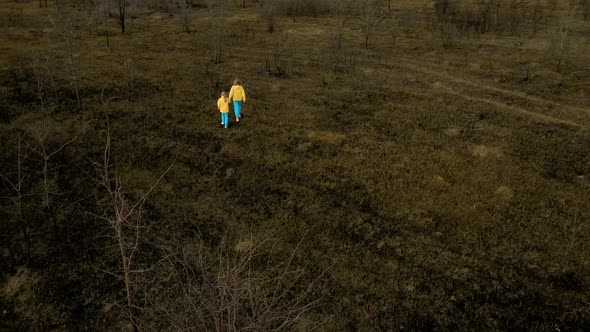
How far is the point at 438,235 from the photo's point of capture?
32.6 feet

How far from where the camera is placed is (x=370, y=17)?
30.9 metres

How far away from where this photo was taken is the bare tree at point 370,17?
2955cm

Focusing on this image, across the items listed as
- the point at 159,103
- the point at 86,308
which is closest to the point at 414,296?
the point at 86,308

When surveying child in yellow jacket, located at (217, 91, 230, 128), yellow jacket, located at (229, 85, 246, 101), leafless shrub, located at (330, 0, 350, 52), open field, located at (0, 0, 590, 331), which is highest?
leafless shrub, located at (330, 0, 350, 52)

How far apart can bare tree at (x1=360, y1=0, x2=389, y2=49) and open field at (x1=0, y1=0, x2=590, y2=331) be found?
610 cm

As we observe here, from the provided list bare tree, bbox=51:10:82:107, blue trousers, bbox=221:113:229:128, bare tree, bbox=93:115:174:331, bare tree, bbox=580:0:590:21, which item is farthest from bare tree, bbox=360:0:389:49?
bare tree, bbox=93:115:174:331

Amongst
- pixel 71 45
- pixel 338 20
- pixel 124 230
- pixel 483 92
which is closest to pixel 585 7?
pixel 338 20

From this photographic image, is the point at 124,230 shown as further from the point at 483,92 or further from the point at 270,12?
the point at 270,12

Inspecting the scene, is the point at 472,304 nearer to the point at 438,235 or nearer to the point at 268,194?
the point at 438,235

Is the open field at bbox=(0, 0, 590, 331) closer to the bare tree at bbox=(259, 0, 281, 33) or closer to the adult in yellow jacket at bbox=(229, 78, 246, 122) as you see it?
the adult in yellow jacket at bbox=(229, 78, 246, 122)

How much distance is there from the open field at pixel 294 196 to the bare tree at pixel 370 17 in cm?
610

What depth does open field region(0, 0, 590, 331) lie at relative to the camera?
775 cm

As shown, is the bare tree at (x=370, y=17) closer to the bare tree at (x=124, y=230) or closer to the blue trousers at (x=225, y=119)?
the blue trousers at (x=225, y=119)

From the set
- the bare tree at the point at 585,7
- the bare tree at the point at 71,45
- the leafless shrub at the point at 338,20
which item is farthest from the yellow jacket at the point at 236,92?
the bare tree at the point at 585,7
